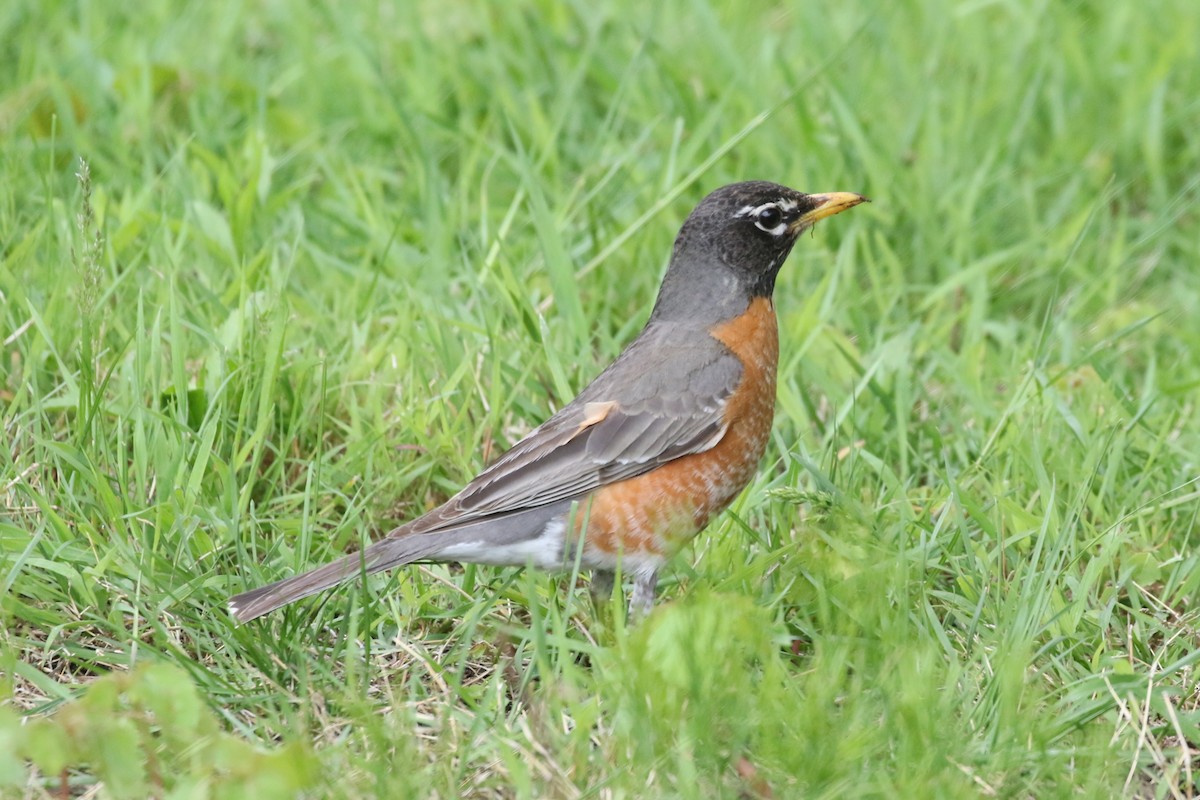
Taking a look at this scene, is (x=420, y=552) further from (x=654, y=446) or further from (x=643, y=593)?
(x=654, y=446)

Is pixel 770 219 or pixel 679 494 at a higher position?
pixel 770 219

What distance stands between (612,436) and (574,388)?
767mm

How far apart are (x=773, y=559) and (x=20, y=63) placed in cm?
478

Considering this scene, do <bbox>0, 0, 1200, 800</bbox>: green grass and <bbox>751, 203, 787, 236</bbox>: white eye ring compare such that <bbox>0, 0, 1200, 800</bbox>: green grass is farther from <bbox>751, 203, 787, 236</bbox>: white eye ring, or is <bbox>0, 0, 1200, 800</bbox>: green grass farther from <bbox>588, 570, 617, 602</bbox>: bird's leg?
<bbox>751, 203, 787, 236</bbox>: white eye ring

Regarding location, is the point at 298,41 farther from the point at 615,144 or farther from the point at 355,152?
the point at 615,144

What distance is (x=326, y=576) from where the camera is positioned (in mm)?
3994

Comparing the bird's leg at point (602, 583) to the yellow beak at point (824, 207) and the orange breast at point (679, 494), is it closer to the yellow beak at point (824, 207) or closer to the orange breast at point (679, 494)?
the orange breast at point (679, 494)

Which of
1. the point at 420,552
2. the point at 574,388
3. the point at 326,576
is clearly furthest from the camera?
the point at 574,388

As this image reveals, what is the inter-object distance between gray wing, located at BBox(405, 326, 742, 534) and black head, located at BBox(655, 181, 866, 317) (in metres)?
0.28

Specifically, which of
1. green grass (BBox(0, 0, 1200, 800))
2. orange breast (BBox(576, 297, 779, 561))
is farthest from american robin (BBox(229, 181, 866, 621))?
green grass (BBox(0, 0, 1200, 800))

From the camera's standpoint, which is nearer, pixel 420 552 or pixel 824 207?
pixel 420 552

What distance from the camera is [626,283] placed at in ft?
20.0

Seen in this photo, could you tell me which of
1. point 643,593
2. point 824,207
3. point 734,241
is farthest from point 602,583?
point 824,207

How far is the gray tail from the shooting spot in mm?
3871
